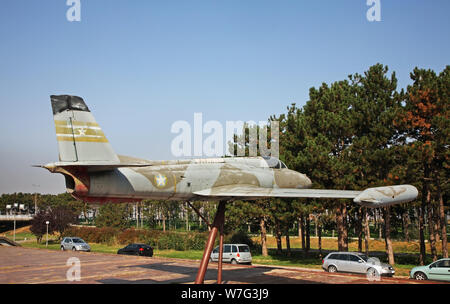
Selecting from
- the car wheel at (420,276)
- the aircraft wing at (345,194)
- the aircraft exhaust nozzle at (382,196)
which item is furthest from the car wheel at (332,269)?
the aircraft exhaust nozzle at (382,196)

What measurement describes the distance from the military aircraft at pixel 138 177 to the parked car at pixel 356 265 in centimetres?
1617

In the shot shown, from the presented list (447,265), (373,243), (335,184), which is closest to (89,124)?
(447,265)

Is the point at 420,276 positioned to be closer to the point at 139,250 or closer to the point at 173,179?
the point at 173,179

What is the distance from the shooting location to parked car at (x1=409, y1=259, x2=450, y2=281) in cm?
2443

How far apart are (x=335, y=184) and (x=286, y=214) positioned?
289 inches

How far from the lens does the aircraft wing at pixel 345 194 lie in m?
12.4

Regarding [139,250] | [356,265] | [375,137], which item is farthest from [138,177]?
[139,250]

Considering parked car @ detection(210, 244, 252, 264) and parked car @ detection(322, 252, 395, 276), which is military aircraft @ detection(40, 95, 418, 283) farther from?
parked car @ detection(210, 244, 252, 264)

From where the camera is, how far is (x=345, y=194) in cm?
1335

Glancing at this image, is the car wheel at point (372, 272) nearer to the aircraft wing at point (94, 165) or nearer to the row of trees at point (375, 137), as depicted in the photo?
the row of trees at point (375, 137)

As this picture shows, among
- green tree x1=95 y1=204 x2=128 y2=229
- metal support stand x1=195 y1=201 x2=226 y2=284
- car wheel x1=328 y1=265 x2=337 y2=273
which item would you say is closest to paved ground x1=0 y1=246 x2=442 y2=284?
car wheel x1=328 y1=265 x2=337 y2=273

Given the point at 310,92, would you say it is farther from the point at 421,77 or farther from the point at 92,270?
the point at 92,270

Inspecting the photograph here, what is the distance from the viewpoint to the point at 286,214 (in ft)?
137

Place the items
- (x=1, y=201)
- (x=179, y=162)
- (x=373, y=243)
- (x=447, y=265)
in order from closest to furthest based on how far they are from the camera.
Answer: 1. (x=179, y=162)
2. (x=447, y=265)
3. (x=373, y=243)
4. (x=1, y=201)
